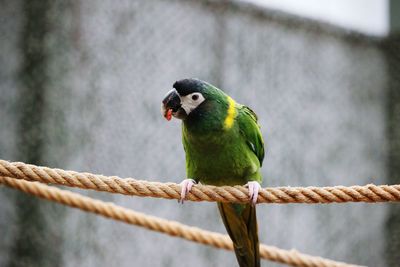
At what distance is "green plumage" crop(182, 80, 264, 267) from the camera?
1021 mm

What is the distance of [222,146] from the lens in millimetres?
1038

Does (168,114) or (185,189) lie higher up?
(168,114)

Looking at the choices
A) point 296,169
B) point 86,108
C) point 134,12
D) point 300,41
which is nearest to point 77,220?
point 86,108

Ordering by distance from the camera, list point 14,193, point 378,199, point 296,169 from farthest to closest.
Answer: point 296,169 < point 14,193 < point 378,199

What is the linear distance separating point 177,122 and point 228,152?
868mm

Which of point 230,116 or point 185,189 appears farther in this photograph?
point 230,116

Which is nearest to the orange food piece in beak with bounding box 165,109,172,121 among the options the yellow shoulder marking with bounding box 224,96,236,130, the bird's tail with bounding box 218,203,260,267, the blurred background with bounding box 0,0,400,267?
the yellow shoulder marking with bounding box 224,96,236,130

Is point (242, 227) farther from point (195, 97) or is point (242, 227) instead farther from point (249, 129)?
point (195, 97)

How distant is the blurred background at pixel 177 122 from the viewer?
170 centimetres

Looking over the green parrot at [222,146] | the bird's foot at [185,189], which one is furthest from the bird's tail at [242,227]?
the bird's foot at [185,189]

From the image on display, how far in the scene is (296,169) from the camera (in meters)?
2.10

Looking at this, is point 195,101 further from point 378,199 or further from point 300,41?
point 300,41

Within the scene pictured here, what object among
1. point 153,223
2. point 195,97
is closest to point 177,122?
point 153,223

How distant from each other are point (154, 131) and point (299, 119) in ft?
2.43
